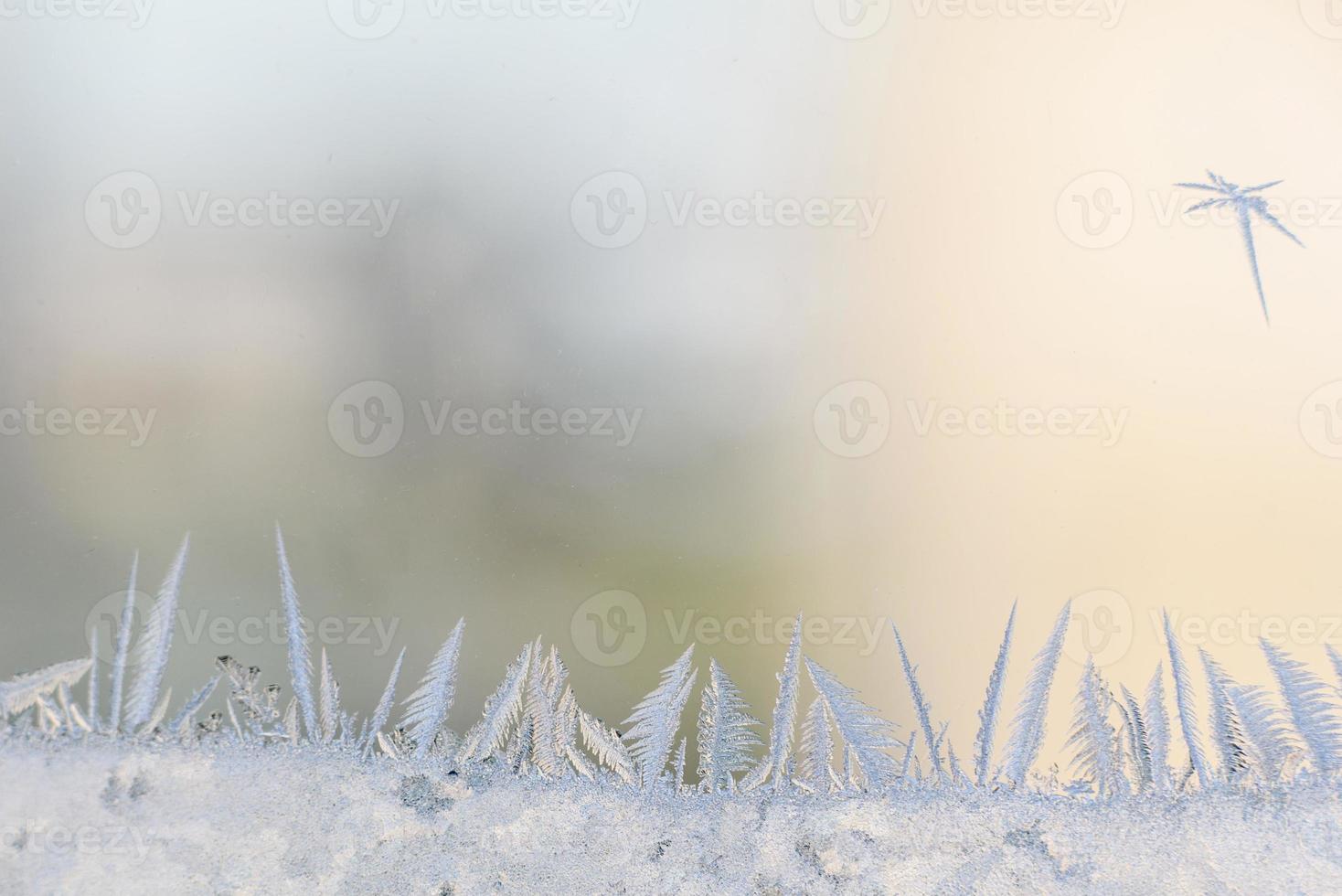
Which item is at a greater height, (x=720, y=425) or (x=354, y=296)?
(x=354, y=296)

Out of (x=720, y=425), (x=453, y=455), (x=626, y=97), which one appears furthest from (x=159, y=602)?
(x=626, y=97)

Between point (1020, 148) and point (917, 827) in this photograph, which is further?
point (1020, 148)

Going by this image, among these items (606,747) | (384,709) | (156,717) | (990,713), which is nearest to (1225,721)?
(990,713)

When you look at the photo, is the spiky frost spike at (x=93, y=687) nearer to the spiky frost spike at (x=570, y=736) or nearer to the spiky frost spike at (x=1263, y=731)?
the spiky frost spike at (x=570, y=736)

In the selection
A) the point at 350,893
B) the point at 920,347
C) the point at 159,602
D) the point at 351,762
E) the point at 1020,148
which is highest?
the point at 1020,148

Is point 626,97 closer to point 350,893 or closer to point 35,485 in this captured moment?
point 35,485

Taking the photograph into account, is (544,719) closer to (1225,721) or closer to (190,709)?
(190,709)

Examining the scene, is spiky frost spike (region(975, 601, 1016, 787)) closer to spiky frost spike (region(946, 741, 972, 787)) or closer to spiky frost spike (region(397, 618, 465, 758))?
spiky frost spike (region(946, 741, 972, 787))
